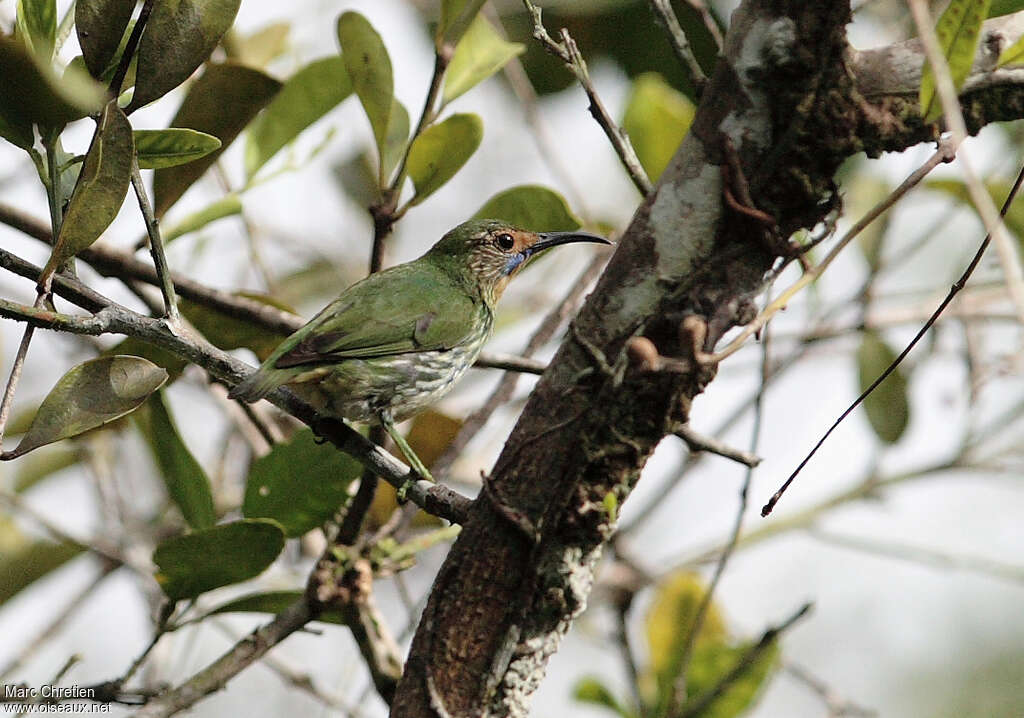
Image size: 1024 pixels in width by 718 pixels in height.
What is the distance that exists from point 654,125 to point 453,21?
99 centimetres

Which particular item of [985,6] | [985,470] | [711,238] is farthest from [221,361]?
[985,470]

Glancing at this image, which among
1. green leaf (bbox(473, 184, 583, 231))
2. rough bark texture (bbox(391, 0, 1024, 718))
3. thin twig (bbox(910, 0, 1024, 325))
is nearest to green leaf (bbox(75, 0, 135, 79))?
rough bark texture (bbox(391, 0, 1024, 718))

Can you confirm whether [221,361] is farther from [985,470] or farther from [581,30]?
[581,30]

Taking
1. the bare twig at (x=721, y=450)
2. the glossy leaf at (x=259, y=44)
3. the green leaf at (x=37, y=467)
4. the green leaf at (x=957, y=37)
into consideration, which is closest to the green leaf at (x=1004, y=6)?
the green leaf at (x=957, y=37)

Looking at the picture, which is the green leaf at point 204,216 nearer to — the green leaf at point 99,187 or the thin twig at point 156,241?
the thin twig at point 156,241

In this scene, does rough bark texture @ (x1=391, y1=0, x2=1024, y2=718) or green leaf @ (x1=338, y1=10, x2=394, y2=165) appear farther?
green leaf @ (x1=338, y1=10, x2=394, y2=165)

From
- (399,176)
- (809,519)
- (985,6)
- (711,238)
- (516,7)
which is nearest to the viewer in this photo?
(985,6)

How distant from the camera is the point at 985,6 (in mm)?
1745

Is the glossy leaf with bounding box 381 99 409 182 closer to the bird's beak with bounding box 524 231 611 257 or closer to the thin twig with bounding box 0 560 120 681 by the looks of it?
the bird's beak with bounding box 524 231 611 257

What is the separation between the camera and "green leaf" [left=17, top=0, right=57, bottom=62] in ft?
6.70

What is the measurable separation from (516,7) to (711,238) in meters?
4.66

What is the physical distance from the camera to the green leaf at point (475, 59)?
2.92 metres

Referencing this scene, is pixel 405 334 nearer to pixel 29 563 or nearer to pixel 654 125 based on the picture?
pixel 654 125

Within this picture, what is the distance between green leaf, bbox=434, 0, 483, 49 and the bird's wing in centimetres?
76
